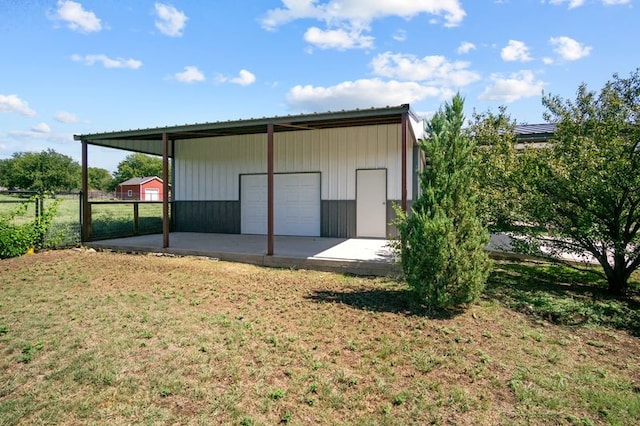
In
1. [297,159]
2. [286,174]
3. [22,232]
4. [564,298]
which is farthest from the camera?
[286,174]

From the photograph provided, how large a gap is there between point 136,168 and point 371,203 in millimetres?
75870

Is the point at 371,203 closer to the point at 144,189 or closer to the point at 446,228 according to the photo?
the point at 446,228

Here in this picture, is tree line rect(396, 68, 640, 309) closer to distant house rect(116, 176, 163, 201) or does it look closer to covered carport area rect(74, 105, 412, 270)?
covered carport area rect(74, 105, 412, 270)

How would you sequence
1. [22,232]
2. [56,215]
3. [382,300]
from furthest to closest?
[56,215], [22,232], [382,300]

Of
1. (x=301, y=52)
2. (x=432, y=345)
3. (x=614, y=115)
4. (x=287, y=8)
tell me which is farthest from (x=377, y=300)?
(x=301, y=52)

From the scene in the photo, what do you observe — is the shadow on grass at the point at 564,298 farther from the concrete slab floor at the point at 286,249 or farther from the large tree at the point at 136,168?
the large tree at the point at 136,168

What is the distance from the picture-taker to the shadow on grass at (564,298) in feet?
14.0

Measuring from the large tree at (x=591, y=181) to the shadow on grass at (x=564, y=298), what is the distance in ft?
1.66

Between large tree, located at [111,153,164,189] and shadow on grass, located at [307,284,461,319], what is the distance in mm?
73198

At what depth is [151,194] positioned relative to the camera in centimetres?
5094

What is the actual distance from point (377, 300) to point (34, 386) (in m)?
3.51

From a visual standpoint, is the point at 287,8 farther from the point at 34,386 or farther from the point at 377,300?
the point at 34,386

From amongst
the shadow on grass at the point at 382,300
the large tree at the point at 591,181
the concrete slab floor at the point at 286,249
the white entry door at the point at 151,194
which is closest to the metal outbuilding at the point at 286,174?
the concrete slab floor at the point at 286,249

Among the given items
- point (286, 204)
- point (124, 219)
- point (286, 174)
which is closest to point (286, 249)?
point (286, 204)
